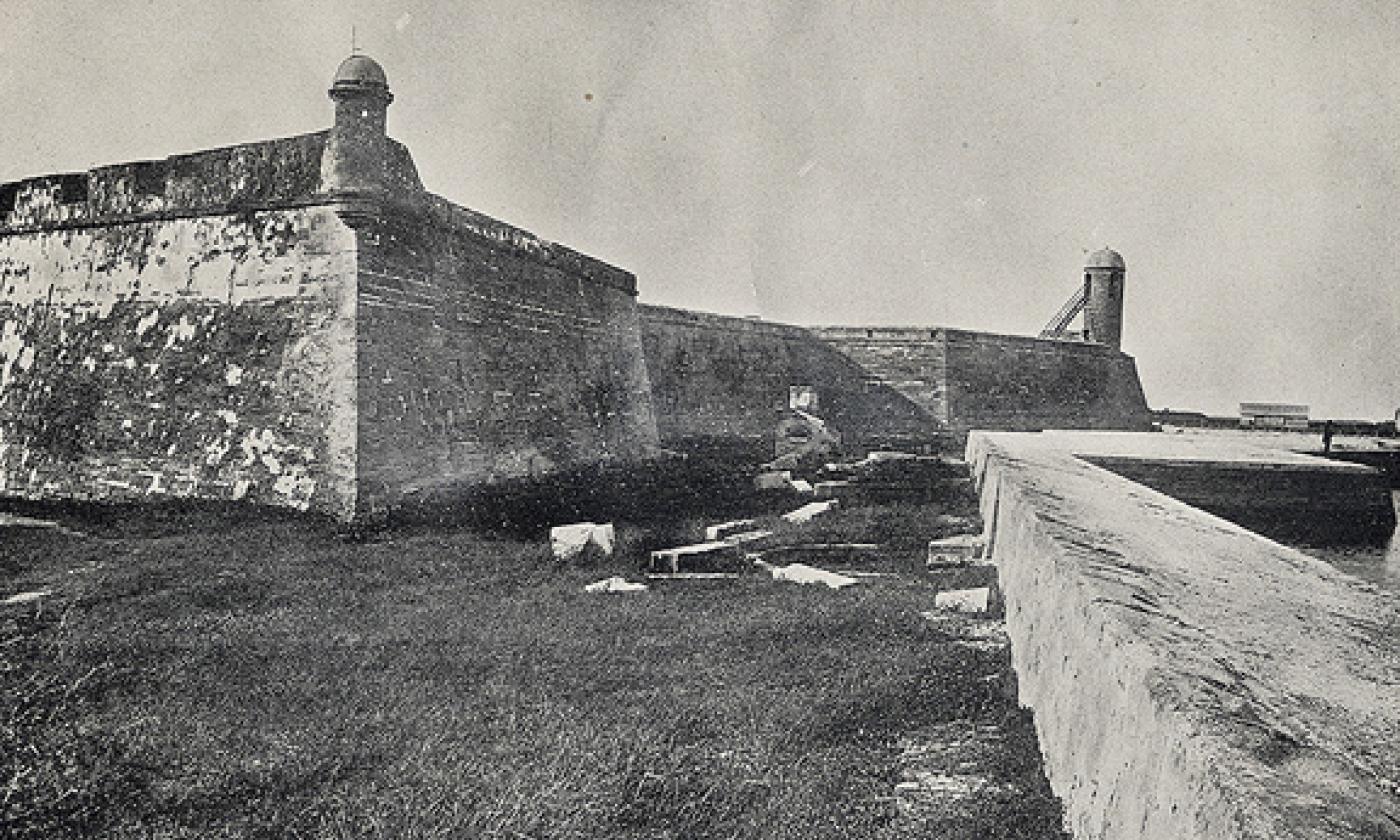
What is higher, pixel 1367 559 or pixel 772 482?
pixel 772 482

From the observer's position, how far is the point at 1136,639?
7.04ft

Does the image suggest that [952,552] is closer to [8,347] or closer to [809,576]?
[809,576]

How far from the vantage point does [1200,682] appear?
1900 millimetres

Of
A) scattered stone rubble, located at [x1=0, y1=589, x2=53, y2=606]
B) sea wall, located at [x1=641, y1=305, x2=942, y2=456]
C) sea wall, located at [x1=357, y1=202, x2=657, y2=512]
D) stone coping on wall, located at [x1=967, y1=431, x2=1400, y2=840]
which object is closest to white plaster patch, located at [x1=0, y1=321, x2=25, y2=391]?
sea wall, located at [x1=357, y1=202, x2=657, y2=512]

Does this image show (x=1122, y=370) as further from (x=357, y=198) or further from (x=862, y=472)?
(x=357, y=198)

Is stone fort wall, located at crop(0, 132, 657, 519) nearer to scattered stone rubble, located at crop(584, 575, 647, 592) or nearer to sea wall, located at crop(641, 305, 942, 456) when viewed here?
scattered stone rubble, located at crop(584, 575, 647, 592)

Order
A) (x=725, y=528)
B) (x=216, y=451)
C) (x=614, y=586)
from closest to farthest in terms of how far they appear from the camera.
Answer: (x=614, y=586) < (x=216, y=451) < (x=725, y=528)

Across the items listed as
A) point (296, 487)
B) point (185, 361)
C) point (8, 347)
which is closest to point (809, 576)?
point (296, 487)

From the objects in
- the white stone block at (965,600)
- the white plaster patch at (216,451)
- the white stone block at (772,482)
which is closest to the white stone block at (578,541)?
the white stone block at (965,600)

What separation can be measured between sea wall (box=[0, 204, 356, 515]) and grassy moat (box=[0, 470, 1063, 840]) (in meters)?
1.92

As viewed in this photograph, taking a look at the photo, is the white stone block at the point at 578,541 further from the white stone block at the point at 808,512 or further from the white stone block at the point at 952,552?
the white stone block at the point at 808,512

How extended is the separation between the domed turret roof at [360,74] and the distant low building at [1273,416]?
106ft

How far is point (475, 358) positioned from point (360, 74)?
9.86 feet

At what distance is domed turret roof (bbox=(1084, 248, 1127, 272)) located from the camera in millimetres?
34062
